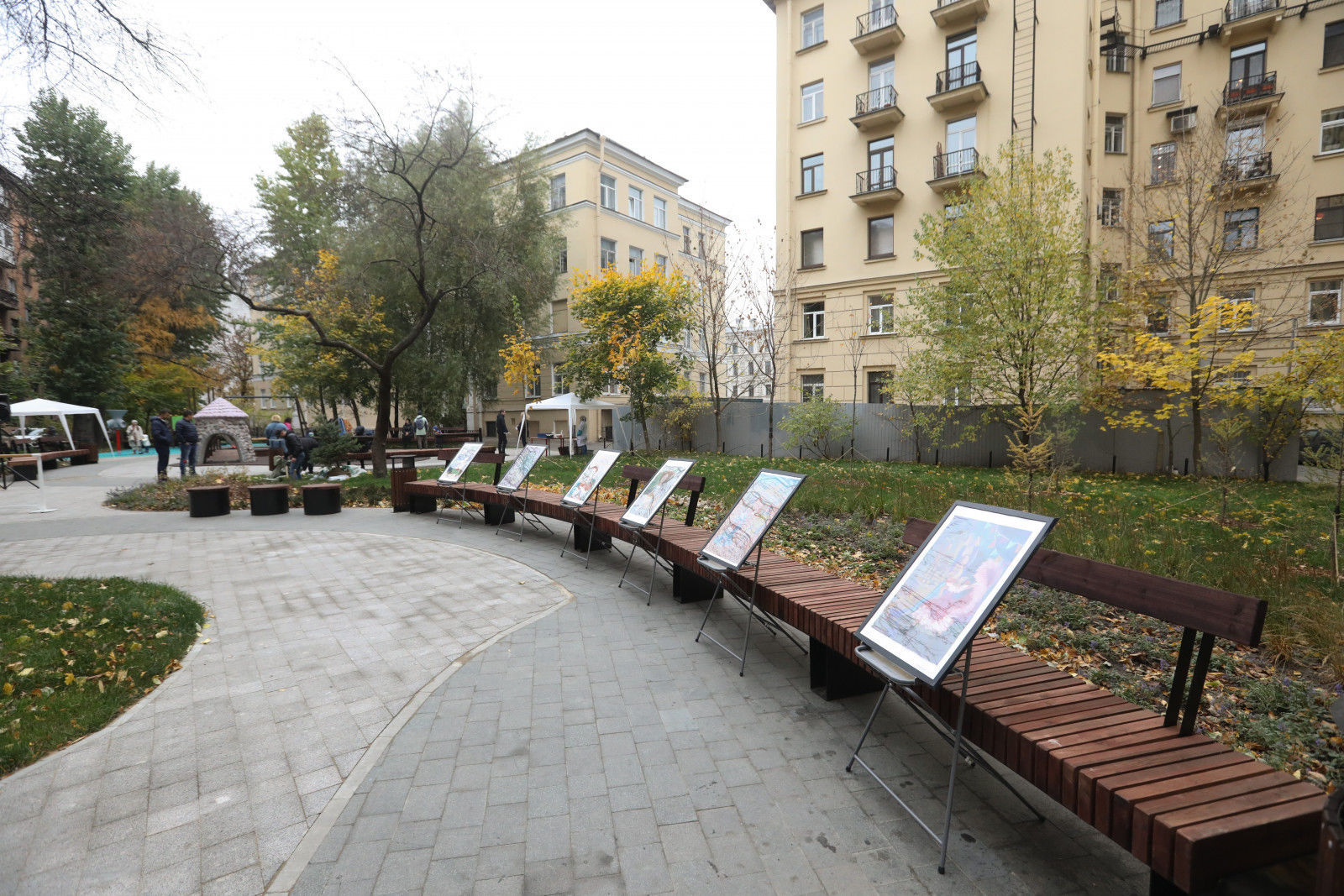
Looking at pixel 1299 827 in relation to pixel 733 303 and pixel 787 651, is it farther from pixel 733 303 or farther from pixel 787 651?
pixel 733 303

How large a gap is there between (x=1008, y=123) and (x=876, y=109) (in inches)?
171

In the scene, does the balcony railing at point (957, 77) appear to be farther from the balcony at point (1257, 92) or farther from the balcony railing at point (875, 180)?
A: the balcony at point (1257, 92)

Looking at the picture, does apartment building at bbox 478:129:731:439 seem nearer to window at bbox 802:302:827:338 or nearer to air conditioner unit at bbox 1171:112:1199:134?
window at bbox 802:302:827:338

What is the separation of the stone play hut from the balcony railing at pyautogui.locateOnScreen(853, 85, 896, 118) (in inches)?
948

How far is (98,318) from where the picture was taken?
1089 inches

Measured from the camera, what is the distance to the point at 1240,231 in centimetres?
1484

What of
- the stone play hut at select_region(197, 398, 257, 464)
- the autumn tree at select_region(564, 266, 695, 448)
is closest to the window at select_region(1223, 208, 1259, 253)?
the autumn tree at select_region(564, 266, 695, 448)

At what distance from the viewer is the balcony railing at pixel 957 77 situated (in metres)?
20.8

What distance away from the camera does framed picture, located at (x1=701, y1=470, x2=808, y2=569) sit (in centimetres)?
415

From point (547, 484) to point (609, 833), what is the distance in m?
10.4

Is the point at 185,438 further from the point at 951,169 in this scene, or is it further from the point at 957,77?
the point at 957,77

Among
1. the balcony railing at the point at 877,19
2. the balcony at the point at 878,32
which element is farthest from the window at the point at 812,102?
the balcony railing at the point at 877,19

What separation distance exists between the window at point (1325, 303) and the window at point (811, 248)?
14.3m

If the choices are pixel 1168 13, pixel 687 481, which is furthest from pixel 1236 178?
pixel 687 481
